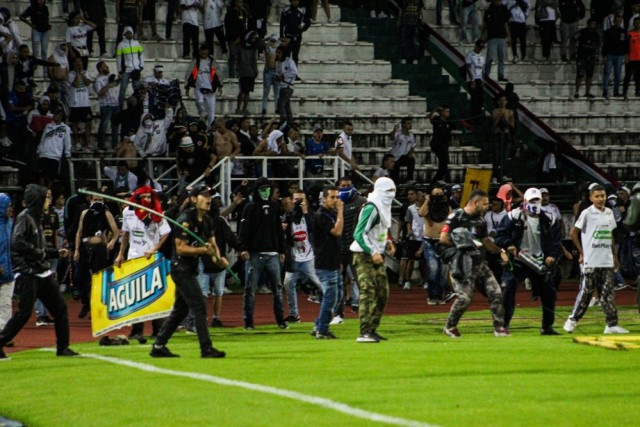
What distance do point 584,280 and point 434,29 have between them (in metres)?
20.5

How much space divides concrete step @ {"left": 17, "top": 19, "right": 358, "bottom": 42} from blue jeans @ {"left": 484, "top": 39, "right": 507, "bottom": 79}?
373 cm

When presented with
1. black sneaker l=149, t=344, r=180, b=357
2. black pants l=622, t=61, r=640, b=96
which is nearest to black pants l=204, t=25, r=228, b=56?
black pants l=622, t=61, r=640, b=96

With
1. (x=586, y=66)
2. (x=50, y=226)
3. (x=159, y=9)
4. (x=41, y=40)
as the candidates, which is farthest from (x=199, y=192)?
(x=586, y=66)

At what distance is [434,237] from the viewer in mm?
21688

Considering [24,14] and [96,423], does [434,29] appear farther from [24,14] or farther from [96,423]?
[96,423]

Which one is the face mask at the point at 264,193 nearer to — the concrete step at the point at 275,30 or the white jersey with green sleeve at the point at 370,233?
the white jersey with green sleeve at the point at 370,233

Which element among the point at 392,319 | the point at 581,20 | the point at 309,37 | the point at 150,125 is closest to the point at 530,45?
the point at 581,20

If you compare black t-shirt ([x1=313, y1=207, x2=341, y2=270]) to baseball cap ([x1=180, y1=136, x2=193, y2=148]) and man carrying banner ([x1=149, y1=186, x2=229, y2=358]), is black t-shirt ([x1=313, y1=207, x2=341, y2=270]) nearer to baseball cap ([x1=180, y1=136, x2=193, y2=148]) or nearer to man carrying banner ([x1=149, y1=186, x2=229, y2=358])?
man carrying banner ([x1=149, y1=186, x2=229, y2=358])

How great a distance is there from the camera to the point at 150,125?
86.2 feet

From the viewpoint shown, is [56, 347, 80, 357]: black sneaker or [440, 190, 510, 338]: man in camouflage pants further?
[440, 190, 510, 338]: man in camouflage pants

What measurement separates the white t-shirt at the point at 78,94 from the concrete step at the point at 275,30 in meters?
4.17

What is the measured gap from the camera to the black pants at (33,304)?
13.1 metres

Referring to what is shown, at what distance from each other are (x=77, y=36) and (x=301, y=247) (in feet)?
40.2

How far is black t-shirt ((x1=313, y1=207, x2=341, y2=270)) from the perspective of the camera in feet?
51.4
